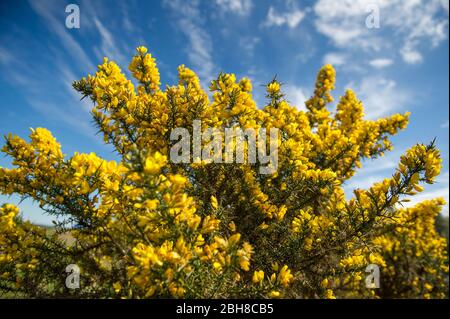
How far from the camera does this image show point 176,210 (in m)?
1.53

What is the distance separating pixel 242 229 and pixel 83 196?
148 cm

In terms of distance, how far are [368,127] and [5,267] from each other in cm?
492

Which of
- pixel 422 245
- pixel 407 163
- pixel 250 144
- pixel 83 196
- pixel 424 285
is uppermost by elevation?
pixel 250 144

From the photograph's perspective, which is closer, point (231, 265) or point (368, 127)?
point (231, 265)

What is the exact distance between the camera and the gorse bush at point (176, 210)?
61.1 inches

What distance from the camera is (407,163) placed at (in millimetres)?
2236

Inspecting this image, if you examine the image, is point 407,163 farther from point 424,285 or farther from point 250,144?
point 424,285

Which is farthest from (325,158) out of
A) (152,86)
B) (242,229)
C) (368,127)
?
(152,86)

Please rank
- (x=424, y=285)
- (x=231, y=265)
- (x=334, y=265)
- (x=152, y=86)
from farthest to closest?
1. (x=424, y=285)
2. (x=152, y=86)
3. (x=334, y=265)
4. (x=231, y=265)

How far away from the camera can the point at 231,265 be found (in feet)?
4.79

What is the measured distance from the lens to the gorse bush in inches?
61.1
